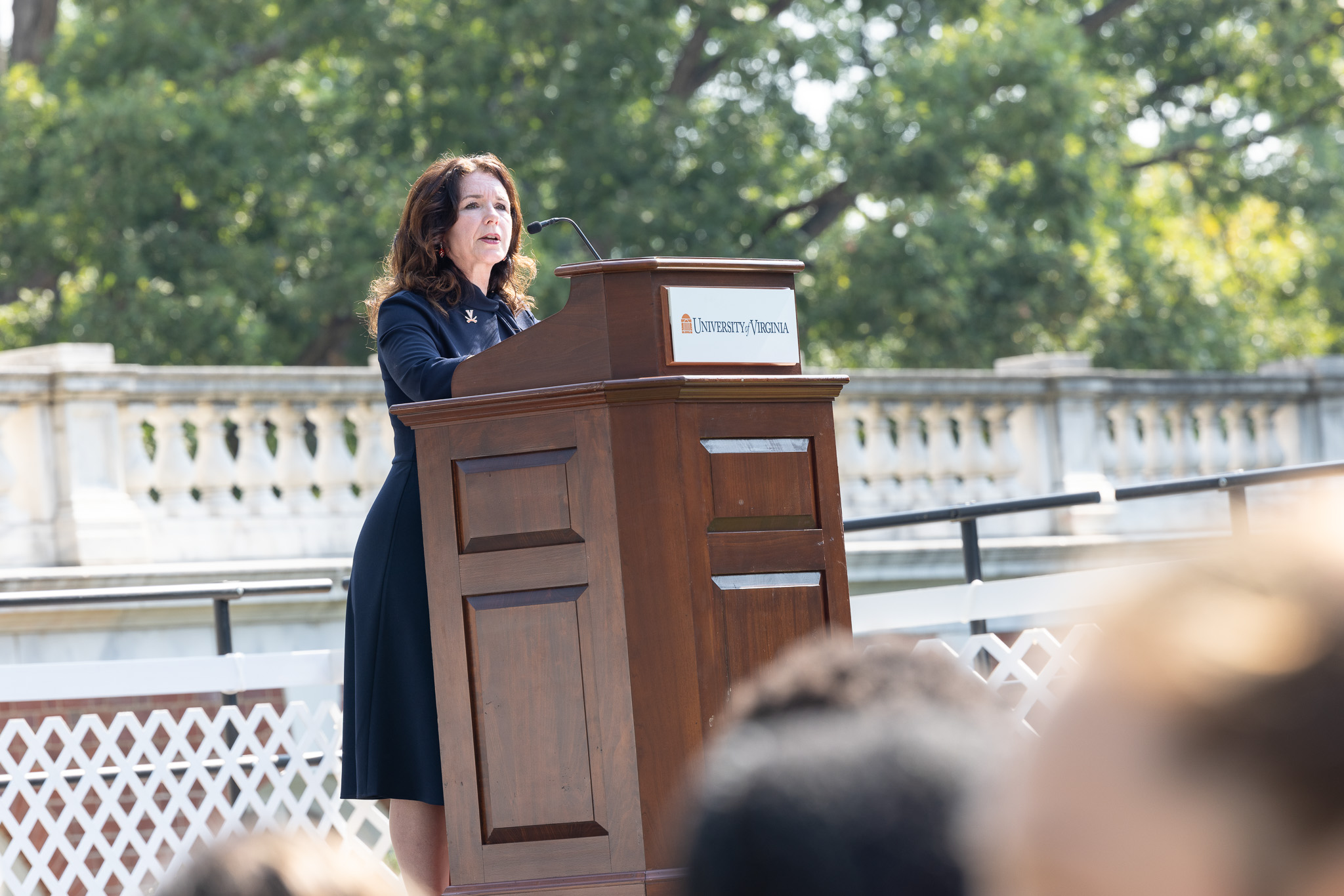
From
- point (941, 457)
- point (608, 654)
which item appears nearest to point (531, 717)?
point (608, 654)

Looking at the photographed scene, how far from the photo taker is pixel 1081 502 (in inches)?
217

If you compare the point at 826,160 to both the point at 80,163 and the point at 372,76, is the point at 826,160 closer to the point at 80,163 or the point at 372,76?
the point at 372,76

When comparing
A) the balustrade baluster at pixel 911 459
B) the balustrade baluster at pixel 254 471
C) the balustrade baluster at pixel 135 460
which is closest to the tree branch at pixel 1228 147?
the balustrade baluster at pixel 911 459

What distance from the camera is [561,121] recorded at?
13.4m

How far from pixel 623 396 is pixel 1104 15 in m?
14.4

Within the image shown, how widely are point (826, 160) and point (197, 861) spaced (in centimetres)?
1354

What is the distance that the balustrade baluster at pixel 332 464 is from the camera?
8.09 meters

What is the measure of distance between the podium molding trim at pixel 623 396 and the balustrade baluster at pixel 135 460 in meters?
4.65

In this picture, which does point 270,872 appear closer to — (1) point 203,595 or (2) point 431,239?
(2) point 431,239

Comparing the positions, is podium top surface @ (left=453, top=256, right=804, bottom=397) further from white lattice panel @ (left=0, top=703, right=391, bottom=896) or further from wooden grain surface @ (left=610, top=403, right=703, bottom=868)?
white lattice panel @ (left=0, top=703, right=391, bottom=896)

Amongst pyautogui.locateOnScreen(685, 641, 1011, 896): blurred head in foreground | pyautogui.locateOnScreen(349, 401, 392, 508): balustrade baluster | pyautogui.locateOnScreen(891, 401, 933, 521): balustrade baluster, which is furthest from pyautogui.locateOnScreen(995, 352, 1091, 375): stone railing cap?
pyautogui.locateOnScreen(685, 641, 1011, 896): blurred head in foreground

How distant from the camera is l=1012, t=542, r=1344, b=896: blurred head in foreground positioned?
1.79 ft

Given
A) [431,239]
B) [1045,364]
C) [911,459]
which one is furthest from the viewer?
[1045,364]

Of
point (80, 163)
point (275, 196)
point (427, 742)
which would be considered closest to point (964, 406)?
point (275, 196)
